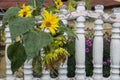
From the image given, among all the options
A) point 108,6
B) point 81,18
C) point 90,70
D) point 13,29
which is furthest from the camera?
point 108,6

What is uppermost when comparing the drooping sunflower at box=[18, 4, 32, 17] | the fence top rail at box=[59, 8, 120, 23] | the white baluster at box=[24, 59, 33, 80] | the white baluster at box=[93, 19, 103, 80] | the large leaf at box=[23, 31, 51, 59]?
the drooping sunflower at box=[18, 4, 32, 17]

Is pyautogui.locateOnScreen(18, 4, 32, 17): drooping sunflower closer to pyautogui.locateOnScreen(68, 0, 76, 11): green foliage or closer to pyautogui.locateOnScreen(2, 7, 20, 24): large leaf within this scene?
pyautogui.locateOnScreen(2, 7, 20, 24): large leaf

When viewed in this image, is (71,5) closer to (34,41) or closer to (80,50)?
(80,50)

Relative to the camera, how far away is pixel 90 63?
5020 mm

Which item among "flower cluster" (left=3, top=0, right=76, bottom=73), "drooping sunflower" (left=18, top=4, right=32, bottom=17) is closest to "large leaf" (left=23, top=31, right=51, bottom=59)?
"flower cluster" (left=3, top=0, right=76, bottom=73)

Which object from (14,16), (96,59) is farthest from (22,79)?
(14,16)

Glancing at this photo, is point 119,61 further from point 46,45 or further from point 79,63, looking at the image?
point 46,45

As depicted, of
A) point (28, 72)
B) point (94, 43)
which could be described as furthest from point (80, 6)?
point (28, 72)

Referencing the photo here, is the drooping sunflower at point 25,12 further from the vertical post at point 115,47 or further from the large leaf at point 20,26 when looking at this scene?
the vertical post at point 115,47

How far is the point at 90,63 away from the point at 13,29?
1.91m

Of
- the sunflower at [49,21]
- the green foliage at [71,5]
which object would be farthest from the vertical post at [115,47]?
the sunflower at [49,21]

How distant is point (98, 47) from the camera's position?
14.8 feet

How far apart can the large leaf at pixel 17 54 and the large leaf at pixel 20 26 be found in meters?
0.26

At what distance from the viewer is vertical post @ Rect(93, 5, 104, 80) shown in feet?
14.8
